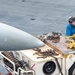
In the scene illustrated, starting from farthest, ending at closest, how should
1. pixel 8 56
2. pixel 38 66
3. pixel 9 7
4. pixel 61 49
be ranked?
pixel 9 7
pixel 8 56
pixel 61 49
pixel 38 66

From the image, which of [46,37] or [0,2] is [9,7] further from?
[46,37]

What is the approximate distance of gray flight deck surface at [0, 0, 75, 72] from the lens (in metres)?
17.8

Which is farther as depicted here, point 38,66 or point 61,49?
point 61,49

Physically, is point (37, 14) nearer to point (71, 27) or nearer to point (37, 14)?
point (37, 14)

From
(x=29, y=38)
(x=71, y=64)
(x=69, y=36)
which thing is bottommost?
(x=71, y=64)

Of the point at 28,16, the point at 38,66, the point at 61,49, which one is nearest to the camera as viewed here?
the point at 38,66

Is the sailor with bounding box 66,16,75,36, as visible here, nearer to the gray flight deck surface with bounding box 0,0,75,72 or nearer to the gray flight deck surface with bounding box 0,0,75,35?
the gray flight deck surface with bounding box 0,0,75,72

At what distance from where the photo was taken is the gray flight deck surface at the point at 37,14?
17777 millimetres

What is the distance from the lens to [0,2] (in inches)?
908

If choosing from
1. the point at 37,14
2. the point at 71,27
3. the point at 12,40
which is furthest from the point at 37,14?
the point at 12,40

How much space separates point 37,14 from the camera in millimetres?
20094

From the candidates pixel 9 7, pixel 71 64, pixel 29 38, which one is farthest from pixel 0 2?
pixel 29 38

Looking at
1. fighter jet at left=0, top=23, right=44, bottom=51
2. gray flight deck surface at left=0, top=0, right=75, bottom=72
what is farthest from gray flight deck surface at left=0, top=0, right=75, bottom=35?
fighter jet at left=0, top=23, right=44, bottom=51

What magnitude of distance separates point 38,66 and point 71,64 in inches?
40.6
